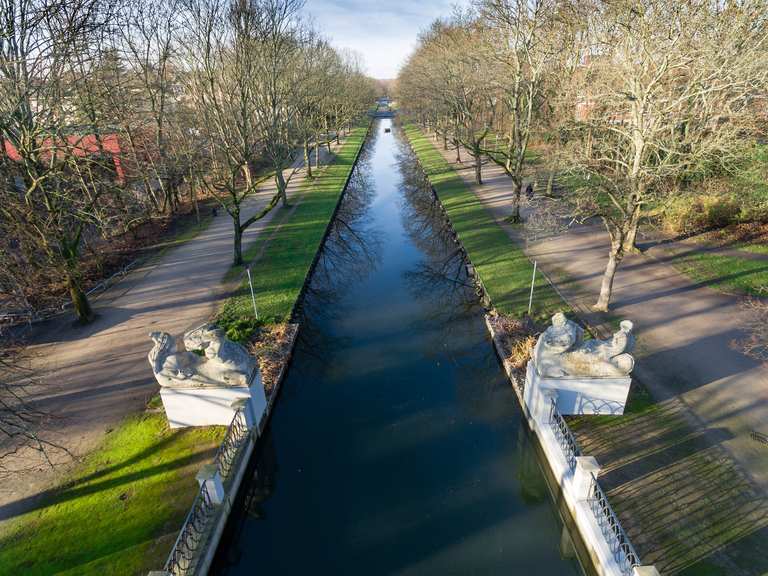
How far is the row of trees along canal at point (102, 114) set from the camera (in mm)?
12336

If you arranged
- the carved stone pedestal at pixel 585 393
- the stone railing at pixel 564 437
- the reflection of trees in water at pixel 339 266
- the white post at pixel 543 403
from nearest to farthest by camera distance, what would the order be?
the stone railing at pixel 564 437, the white post at pixel 543 403, the carved stone pedestal at pixel 585 393, the reflection of trees in water at pixel 339 266

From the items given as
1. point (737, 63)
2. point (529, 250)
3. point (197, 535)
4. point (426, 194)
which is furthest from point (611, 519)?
point (426, 194)

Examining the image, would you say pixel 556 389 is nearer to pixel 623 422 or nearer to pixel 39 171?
pixel 623 422

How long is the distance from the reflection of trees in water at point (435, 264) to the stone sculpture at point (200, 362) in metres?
8.82

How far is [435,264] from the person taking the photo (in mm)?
22672

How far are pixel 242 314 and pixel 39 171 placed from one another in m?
7.72

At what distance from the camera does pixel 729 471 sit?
364 inches

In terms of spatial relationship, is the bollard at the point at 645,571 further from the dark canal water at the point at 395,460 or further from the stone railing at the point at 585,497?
the dark canal water at the point at 395,460

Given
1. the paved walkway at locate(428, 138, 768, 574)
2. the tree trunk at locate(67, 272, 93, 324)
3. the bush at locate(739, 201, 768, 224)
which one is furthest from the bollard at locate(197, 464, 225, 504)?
the bush at locate(739, 201, 768, 224)

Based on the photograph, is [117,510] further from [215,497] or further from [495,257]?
[495,257]

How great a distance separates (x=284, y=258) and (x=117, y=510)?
560 inches

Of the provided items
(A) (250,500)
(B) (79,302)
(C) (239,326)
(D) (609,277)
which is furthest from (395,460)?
(B) (79,302)

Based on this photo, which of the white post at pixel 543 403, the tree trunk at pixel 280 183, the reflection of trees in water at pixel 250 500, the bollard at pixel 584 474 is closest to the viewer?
the bollard at pixel 584 474

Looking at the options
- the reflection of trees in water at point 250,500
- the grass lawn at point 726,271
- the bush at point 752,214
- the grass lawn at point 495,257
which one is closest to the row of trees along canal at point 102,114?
the reflection of trees in water at point 250,500
